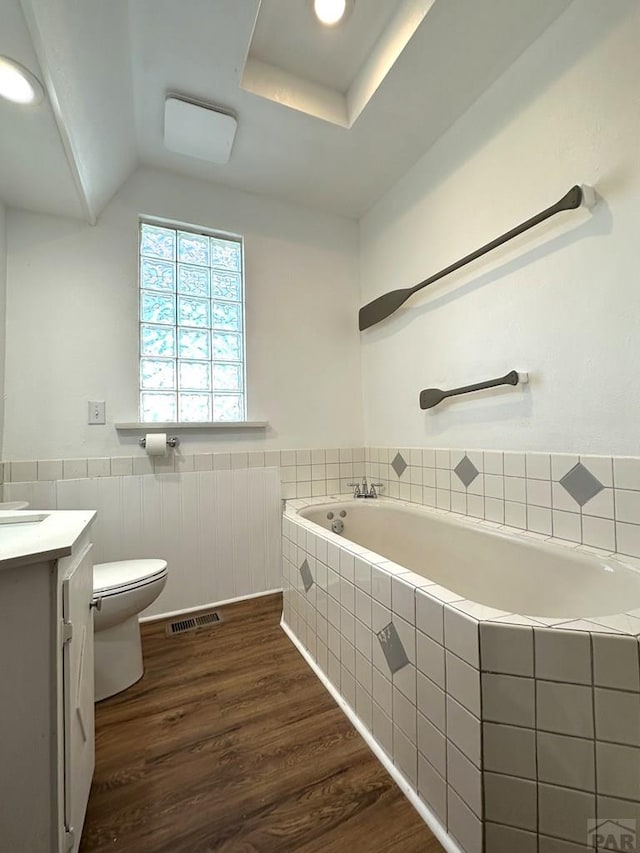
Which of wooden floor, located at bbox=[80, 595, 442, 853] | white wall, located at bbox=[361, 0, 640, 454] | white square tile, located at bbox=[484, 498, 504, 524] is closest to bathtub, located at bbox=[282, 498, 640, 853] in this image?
wooden floor, located at bbox=[80, 595, 442, 853]

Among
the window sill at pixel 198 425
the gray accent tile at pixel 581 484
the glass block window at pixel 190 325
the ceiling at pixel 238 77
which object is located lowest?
the gray accent tile at pixel 581 484

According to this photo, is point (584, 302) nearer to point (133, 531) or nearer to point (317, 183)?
point (317, 183)

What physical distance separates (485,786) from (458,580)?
0.90 meters

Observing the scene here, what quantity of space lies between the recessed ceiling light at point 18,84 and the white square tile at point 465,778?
7.16ft

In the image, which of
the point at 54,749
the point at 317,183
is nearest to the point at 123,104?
the point at 317,183

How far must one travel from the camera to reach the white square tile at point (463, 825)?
79cm

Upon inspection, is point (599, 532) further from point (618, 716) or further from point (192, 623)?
point (192, 623)

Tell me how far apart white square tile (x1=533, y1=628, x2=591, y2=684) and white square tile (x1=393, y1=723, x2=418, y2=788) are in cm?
46

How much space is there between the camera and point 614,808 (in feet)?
2.36

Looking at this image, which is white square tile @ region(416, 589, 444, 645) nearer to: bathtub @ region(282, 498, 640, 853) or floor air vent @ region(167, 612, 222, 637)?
bathtub @ region(282, 498, 640, 853)

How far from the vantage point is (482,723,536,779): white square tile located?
75 cm

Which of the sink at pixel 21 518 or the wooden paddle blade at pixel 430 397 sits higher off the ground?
the wooden paddle blade at pixel 430 397

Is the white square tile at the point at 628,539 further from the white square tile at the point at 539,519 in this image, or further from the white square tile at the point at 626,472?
the white square tile at the point at 539,519

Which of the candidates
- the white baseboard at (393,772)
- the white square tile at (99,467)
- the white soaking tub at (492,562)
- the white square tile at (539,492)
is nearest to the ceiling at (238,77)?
the white square tile at (99,467)
